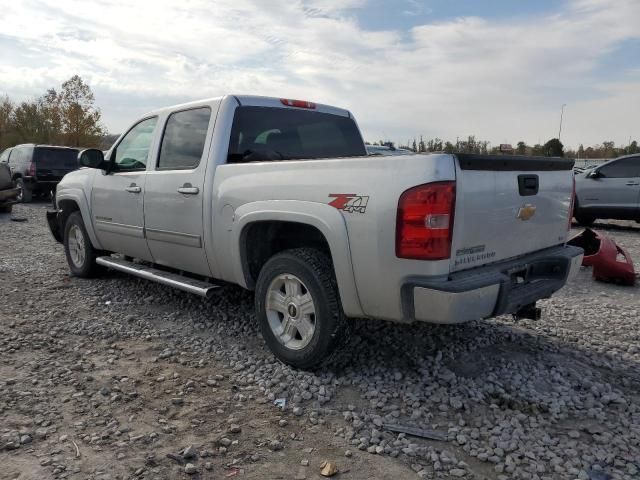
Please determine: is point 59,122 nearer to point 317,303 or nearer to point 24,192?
point 24,192

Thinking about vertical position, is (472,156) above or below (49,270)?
above

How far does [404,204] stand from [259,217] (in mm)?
1204

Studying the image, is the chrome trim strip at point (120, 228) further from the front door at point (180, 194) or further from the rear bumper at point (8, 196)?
the rear bumper at point (8, 196)

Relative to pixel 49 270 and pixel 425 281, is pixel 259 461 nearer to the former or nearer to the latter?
pixel 425 281

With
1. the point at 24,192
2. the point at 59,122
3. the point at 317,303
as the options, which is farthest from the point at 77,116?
the point at 317,303

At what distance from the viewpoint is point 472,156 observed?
9.93 ft

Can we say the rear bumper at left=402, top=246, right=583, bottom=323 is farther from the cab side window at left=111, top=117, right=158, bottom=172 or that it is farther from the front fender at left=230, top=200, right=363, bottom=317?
the cab side window at left=111, top=117, right=158, bottom=172

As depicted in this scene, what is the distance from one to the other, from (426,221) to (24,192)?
16.7m

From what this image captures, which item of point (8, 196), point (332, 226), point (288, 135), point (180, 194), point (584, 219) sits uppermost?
point (288, 135)

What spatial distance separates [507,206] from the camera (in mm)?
3352

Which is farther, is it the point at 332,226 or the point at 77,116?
the point at 77,116

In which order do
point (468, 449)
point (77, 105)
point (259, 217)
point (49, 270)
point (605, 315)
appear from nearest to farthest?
point (468, 449)
point (259, 217)
point (605, 315)
point (49, 270)
point (77, 105)

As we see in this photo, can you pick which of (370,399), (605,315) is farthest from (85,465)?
(605,315)

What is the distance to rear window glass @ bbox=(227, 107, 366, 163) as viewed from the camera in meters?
4.38
